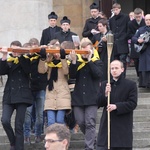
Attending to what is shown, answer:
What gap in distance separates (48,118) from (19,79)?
77cm

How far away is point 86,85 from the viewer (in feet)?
34.9

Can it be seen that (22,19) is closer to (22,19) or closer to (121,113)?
(22,19)

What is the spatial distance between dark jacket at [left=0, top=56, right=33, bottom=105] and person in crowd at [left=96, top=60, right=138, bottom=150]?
5.51 ft

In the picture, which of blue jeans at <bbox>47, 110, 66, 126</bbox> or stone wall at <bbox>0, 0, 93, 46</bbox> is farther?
stone wall at <bbox>0, 0, 93, 46</bbox>

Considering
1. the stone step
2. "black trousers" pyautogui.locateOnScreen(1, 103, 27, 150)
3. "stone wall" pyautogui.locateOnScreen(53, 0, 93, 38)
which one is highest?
"stone wall" pyautogui.locateOnScreen(53, 0, 93, 38)

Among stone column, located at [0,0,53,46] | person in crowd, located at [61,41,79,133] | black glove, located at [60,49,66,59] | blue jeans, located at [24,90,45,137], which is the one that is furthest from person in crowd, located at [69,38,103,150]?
stone column, located at [0,0,53,46]

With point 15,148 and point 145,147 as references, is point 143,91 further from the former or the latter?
point 15,148

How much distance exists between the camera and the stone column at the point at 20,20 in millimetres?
16016

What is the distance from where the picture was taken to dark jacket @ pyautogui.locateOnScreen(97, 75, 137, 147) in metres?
9.14

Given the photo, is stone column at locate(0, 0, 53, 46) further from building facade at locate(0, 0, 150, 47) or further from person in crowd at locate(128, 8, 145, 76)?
person in crowd at locate(128, 8, 145, 76)

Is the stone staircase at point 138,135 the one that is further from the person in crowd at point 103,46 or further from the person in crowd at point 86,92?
the person in crowd at point 103,46

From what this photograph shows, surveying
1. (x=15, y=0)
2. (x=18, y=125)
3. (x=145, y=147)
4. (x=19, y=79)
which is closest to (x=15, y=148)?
(x=18, y=125)

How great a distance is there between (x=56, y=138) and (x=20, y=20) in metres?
10.5

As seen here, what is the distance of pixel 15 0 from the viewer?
16.0 m
